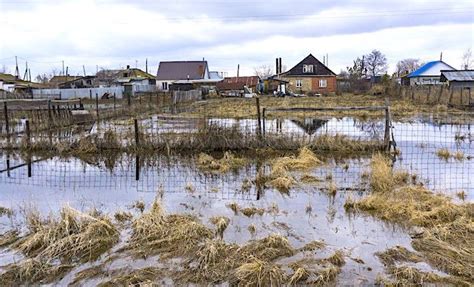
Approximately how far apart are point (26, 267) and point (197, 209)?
9.20 ft

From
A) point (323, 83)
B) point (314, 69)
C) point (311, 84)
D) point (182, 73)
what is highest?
point (182, 73)

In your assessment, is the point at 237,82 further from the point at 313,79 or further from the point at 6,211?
the point at 6,211

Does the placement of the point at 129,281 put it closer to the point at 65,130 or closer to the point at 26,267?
the point at 26,267

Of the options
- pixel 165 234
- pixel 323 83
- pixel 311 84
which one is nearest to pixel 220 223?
pixel 165 234

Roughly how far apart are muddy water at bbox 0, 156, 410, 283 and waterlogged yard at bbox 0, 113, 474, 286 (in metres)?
0.02

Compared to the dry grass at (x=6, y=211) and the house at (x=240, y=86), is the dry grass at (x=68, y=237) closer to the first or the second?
the dry grass at (x=6, y=211)

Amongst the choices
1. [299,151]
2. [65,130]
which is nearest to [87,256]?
[299,151]

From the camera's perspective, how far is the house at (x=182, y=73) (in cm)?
6334

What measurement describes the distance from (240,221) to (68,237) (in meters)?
2.33

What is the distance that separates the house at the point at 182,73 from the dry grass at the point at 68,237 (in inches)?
2239

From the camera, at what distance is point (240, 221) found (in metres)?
6.23

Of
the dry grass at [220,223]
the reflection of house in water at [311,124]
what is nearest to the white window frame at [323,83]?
the reflection of house in water at [311,124]

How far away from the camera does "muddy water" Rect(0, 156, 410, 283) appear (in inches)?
217

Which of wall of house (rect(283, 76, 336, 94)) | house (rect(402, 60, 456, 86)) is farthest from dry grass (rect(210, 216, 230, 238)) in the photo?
house (rect(402, 60, 456, 86))
